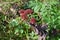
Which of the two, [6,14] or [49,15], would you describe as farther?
[6,14]

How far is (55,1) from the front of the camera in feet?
12.5

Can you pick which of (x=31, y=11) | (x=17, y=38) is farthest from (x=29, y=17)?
(x=17, y=38)

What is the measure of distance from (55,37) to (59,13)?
16.8 inches

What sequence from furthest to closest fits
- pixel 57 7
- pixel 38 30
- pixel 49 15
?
pixel 57 7, pixel 49 15, pixel 38 30

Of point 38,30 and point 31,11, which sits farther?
point 31,11

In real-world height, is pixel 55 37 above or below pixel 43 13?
below

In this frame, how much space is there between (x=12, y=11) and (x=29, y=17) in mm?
356

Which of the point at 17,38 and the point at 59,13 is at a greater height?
the point at 59,13

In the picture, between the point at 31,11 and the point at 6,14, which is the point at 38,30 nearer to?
the point at 31,11

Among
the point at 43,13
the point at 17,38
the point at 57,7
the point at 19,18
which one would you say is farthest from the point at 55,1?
the point at 17,38

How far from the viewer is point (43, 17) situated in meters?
3.57

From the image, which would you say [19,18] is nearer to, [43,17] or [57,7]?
[43,17]

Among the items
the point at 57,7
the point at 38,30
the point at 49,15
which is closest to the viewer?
the point at 38,30

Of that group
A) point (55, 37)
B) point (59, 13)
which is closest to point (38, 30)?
point (55, 37)
